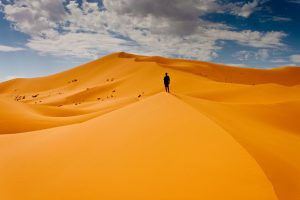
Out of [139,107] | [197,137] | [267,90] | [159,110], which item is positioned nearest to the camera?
[197,137]

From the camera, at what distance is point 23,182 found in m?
5.46

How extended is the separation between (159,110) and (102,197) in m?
3.77

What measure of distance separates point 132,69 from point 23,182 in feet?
130

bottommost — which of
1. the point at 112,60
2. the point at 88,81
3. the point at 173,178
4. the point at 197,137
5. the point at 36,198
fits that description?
the point at 36,198

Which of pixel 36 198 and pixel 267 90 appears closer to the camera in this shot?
pixel 36 198

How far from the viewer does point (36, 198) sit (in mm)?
4848

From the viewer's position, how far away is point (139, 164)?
212 inches

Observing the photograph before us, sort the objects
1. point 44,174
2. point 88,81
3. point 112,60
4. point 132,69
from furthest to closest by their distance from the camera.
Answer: point 112,60, point 88,81, point 132,69, point 44,174

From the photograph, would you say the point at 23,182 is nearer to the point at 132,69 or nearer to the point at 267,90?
the point at 267,90

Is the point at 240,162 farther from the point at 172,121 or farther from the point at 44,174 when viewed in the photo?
the point at 44,174

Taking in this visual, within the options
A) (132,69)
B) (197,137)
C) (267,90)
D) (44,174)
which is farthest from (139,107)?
(132,69)

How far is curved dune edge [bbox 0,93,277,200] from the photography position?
4680mm

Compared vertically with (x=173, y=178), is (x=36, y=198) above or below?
below

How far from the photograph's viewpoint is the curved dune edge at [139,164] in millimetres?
4680
